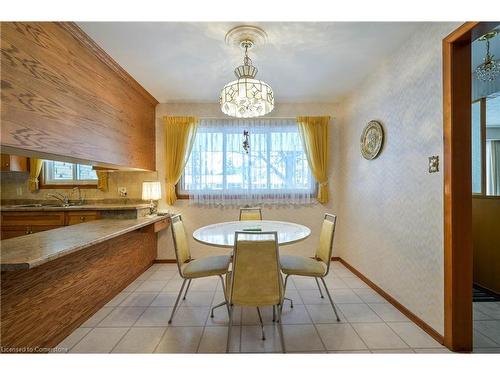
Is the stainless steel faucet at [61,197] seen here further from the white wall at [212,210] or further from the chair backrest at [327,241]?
the chair backrest at [327,241]

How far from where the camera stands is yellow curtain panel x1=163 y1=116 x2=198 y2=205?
344cm

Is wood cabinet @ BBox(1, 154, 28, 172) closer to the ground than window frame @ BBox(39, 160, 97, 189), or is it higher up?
higher up

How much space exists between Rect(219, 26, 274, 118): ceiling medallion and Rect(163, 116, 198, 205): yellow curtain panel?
61.6 inches

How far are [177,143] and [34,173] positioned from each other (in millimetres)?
2066

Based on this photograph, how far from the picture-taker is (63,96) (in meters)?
1.74

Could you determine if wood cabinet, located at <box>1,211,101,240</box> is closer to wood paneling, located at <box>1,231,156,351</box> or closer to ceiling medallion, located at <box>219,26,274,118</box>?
wood paneling, located at <box>1,231,156,351</box>

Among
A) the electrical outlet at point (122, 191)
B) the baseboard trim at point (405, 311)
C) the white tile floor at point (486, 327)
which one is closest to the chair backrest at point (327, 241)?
the baseboard trim at point (405, 311)

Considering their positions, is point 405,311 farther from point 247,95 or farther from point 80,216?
point 80,216

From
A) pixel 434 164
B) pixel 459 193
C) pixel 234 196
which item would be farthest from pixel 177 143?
pixel 459 193

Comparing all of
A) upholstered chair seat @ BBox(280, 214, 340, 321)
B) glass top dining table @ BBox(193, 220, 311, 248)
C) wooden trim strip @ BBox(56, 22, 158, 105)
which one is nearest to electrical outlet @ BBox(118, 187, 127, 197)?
wooden trim strip @ BBox(56, 22, 158, 105)
